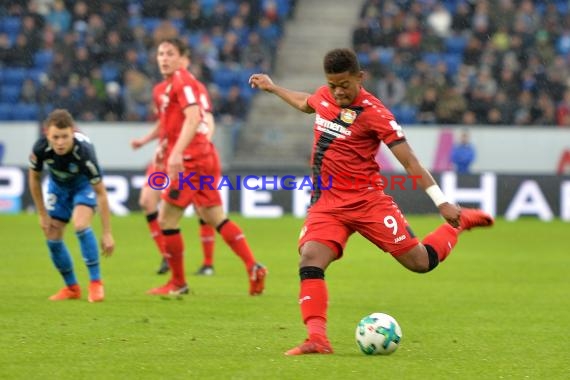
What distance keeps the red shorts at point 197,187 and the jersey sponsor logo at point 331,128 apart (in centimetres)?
322

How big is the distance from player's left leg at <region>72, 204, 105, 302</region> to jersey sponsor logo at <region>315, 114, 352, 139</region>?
3022mm

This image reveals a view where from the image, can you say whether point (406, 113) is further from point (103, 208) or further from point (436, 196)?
point (436, 196)

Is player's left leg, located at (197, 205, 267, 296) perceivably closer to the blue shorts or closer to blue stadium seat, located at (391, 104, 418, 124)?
the blue shorts

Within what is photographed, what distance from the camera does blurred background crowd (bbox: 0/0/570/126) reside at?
85.3 feet

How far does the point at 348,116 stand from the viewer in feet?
25.6

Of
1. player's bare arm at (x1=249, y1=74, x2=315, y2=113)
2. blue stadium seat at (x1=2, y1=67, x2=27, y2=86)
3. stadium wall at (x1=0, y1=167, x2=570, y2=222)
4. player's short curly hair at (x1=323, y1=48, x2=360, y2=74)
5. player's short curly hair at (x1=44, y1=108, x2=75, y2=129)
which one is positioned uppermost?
player's short curly hair at (x1=323, y1=48, x2=360, y2=74)

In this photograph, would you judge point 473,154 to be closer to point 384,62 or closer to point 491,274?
point 384,62

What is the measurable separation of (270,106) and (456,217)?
20477 millimetres

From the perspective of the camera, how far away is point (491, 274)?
13.7 m

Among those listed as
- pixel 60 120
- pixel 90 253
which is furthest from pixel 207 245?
pixel 60 120

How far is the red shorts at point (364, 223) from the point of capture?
7.81 metres

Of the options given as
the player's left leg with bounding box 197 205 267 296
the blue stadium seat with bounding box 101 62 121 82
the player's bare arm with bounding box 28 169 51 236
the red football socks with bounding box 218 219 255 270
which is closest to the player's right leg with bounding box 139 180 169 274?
the player's left leg with bounding box 197 205 267 296

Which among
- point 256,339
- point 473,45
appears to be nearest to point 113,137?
point 473,45

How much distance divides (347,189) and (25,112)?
19.5 metres
